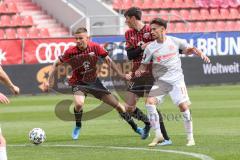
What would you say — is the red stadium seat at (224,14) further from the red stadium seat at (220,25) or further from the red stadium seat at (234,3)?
the red stadium seat at (234,3)

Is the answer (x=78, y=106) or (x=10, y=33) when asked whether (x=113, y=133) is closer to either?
(x=78, y=106)

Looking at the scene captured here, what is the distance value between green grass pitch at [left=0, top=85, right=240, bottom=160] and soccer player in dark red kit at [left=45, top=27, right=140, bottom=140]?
586 millimetres

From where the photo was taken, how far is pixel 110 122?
18.4 metres

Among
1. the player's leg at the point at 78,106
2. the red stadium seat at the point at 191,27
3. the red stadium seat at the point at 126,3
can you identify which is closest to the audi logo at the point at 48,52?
the red stadium seat at the point at 191,27

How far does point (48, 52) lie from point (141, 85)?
1451 centimetres

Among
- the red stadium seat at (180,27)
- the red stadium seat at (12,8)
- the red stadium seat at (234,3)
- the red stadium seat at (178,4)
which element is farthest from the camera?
the red stadium seat at (234,3)

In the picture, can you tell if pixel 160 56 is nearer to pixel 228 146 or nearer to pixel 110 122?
pixel 228 146

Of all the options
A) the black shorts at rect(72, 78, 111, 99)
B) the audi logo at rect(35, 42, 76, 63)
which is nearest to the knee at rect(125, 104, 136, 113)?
the black shorts at rect(72, 78, 111, 99)

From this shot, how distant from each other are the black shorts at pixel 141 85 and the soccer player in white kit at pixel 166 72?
1.31 meters

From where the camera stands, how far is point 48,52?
28.9 metres

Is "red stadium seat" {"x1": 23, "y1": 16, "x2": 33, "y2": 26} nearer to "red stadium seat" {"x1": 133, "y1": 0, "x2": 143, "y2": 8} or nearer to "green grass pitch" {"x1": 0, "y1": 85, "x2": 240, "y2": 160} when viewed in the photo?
"red stadium seat" {"x1": 133, "y1": 0, "x2": 143, "y2": 8}

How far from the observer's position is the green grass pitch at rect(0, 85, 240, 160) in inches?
466

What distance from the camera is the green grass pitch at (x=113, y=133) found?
11.8 m

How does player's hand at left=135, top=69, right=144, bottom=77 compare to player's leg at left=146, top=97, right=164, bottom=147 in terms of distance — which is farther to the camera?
player's hand at left=135, top=69, right=144, bottom=77
